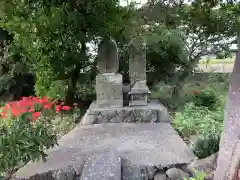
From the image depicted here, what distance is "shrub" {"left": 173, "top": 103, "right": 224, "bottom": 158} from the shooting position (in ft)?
11.3

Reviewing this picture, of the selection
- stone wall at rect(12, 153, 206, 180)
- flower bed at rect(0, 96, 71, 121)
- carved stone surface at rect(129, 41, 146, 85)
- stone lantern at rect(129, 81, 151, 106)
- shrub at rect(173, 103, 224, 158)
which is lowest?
stone wall at rect(12, 153, 206, 180)

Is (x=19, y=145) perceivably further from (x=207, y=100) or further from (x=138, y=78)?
(x=207, y=100)

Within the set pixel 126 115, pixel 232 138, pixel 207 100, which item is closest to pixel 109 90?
pixel 126 115

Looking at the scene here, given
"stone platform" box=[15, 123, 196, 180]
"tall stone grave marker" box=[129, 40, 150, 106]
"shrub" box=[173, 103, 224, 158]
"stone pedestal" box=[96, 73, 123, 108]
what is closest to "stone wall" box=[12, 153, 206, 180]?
"stone platform" box=[15, 123, 196, 180]

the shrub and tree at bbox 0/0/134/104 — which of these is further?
tree at bbox 0/0/134/104

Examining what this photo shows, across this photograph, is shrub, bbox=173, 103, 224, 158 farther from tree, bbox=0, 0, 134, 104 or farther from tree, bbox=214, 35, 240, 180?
tree, bbox=0, 0, 134, 104

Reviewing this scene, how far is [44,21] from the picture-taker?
485 centimetres

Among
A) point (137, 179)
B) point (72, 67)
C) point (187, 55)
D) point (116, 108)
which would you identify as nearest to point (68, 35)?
point (72, 67)

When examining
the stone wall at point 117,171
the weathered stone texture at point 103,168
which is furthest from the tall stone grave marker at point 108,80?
the stone wall at point 117,171

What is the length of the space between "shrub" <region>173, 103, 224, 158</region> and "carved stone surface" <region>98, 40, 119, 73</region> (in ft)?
5.05

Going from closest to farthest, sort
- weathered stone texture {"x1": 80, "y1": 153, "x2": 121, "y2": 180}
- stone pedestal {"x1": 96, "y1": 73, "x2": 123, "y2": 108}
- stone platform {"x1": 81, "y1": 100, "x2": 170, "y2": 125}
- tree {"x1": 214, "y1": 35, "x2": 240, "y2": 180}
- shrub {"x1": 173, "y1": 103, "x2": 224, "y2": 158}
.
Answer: tree {"x1": 214, "y1": 35, "x2": 240, "y2": 180} < weathered stone texture {"x1": 80, "y1": 153, "x2": 121, "y2": 180} < shrub {"x1": 173, "y1": 103, "x2": 224, "y2": 158} < stone platform {"x1": 81, "y1": 100, "x2": 170, "y2": 125} < stone pedestal {"x1": 96, "y1": 73, "x2": 123, "y2": 108}

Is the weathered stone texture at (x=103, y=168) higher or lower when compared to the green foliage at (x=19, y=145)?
lower

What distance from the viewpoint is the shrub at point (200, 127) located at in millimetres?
3455

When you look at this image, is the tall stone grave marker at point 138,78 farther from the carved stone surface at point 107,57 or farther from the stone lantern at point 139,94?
the carved stone surface at point 107,57
